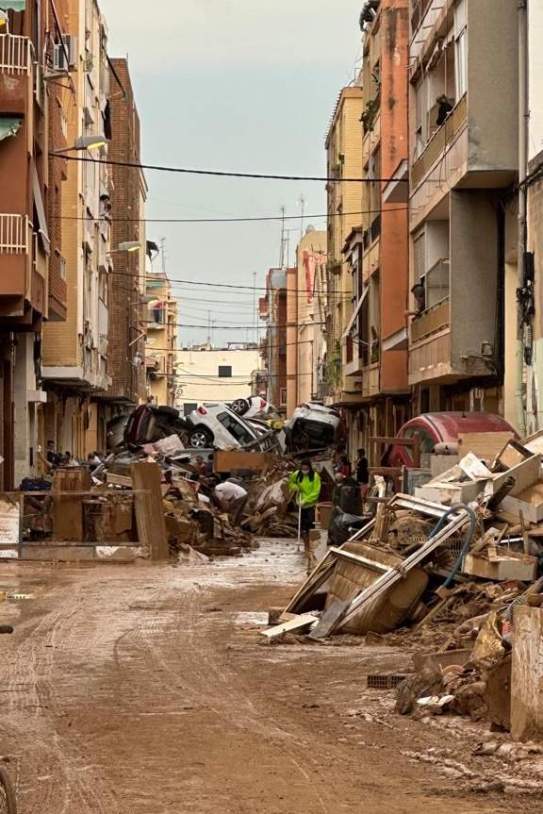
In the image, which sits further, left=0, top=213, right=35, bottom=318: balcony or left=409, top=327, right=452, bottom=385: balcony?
left=0, top=213, right=35, bottom=318: balcony

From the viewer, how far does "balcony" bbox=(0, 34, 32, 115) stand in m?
29.1

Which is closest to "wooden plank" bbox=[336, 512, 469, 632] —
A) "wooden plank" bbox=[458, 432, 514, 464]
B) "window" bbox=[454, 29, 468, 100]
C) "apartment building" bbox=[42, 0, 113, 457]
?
"wooden plank" bbox=[458, 432, 514, 464]

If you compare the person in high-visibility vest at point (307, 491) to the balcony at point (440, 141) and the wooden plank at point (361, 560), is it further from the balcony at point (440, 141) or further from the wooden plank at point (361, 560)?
the wooden plank at point (361, 560)

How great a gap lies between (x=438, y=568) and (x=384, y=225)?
83.6 feet

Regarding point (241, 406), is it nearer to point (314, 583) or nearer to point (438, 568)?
point (314, 583)

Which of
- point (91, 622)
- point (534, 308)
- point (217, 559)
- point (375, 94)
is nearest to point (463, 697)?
point (91, 622)

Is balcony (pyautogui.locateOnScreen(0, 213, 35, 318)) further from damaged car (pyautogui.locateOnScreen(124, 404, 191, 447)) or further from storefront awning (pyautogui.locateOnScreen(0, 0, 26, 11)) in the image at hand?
damaged car (pyautogui.locateOnScreen(124, 404, 191, 447))

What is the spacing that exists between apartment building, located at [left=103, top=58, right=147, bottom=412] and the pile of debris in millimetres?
47516

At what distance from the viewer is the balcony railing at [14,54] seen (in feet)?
95.4

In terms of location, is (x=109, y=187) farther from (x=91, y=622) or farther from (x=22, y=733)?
(x=22, y=733)

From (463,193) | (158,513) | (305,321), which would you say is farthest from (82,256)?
(305,321)

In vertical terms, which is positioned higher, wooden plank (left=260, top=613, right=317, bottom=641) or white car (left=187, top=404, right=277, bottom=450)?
white car (left=187, top=404, right=277, bottom=450)

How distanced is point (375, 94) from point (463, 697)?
3646cm

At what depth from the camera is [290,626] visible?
1475 cm
